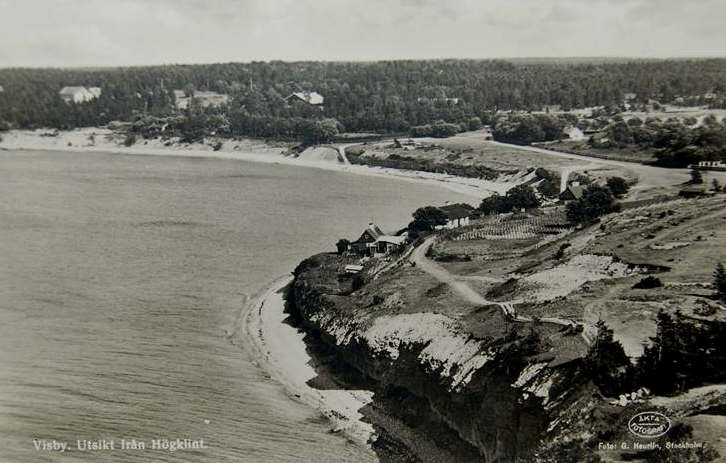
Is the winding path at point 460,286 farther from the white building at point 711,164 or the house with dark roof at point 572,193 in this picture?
the white building at point 711,164

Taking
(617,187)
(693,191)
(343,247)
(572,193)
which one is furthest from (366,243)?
(693,191)

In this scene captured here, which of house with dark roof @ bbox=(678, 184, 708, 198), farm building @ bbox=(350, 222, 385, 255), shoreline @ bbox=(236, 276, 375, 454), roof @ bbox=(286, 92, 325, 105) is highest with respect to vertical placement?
roof @ bbox=(286, 92, 325, 105)

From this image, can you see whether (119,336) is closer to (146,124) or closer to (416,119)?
(416,119)

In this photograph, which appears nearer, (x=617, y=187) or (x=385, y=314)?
(x=385, y=314)

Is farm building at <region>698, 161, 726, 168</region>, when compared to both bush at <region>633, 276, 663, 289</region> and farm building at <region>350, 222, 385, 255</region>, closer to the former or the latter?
farm building at <region>350, 222, 385, 255</region>

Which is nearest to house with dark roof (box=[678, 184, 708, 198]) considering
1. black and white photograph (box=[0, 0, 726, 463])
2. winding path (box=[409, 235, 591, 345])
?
black and white photograph (box=[0, 0, 726, 463])

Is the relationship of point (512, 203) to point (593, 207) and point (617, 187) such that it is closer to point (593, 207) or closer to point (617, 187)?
point (617, 187)

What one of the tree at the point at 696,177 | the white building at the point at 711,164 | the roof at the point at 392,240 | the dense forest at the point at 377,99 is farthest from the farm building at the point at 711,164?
the dense forest at the point at 377,99
